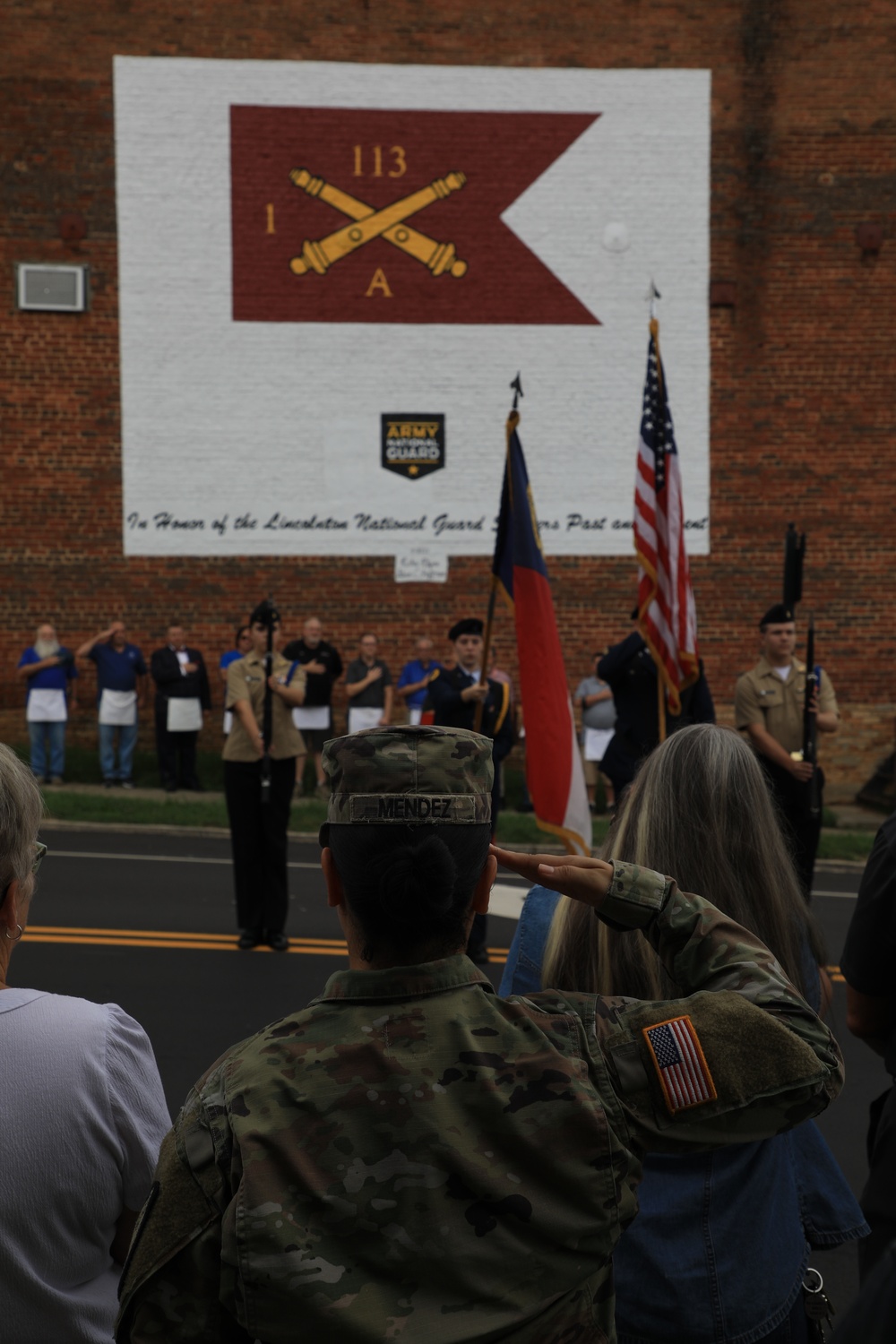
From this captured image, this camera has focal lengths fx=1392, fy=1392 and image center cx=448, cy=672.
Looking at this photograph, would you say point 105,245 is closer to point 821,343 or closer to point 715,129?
point 715,129

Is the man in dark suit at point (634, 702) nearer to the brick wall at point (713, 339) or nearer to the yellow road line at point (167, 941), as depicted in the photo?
the yellow road line at point (167, 941)

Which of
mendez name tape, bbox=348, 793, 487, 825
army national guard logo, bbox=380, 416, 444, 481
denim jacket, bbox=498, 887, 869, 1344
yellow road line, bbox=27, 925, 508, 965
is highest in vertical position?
army national guard logo, bbox=380, 416, 444, 481

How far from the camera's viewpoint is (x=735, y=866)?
2605 millimetres

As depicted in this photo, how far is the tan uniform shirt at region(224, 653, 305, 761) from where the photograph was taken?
9.24 meters

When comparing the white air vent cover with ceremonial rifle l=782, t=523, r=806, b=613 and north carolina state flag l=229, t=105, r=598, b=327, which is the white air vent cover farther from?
ceremonial rifle l=782, t=523, r=806, b=613

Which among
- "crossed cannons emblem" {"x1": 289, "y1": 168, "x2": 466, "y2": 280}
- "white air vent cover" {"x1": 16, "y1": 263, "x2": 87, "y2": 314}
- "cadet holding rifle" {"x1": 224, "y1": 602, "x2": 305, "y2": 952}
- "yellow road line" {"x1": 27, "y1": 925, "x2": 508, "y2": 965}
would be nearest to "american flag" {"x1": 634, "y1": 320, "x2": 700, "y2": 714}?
"yellow road line" {"x1": 27, "y1": 925, "x2": 508, "y2": 965}

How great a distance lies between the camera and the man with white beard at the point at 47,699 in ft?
55.1

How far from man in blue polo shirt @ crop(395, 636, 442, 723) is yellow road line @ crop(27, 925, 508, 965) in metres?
8.17

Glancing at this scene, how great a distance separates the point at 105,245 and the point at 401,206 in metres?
3.87

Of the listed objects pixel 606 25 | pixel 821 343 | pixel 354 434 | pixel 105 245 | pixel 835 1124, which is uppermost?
pixel 606 25

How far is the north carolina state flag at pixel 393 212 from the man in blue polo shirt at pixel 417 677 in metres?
4.41

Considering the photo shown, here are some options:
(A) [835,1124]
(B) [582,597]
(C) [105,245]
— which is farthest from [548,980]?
(C) [105,245]

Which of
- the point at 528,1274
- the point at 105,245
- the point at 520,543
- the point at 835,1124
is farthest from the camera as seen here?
the point at 105,245

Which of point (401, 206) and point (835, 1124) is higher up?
point (401, 206)
